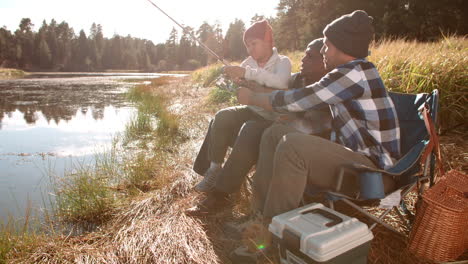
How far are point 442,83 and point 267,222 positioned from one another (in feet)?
9.83

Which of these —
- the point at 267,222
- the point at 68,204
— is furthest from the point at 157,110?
the point at 267,222

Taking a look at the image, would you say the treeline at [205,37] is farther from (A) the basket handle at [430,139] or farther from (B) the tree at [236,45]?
(A) the basket handle at [430,139]

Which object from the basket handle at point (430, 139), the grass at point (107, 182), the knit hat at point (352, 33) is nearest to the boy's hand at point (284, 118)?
the knit hat at point (352, 33)

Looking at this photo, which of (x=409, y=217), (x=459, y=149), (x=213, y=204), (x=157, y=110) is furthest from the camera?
(x=157, y=110)

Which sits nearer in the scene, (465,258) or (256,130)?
(465,258)

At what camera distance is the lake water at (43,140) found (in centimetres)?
333

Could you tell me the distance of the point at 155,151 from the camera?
449 centimetres

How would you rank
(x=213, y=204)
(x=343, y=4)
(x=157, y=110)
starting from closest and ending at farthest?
(x=213, y=204) → (x=157, y=110) → (x=343, y=4)

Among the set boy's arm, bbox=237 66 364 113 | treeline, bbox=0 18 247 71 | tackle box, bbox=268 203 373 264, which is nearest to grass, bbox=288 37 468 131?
boy's arm, bbox=237 66 364 113

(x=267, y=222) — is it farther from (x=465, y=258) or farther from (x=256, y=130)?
(x=465, y=258)

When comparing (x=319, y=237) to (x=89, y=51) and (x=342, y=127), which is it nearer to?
(x=342, y=127)

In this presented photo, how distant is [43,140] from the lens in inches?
223

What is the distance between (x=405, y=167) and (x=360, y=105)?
0.36 meters

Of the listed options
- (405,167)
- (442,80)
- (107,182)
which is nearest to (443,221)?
(405,167)
